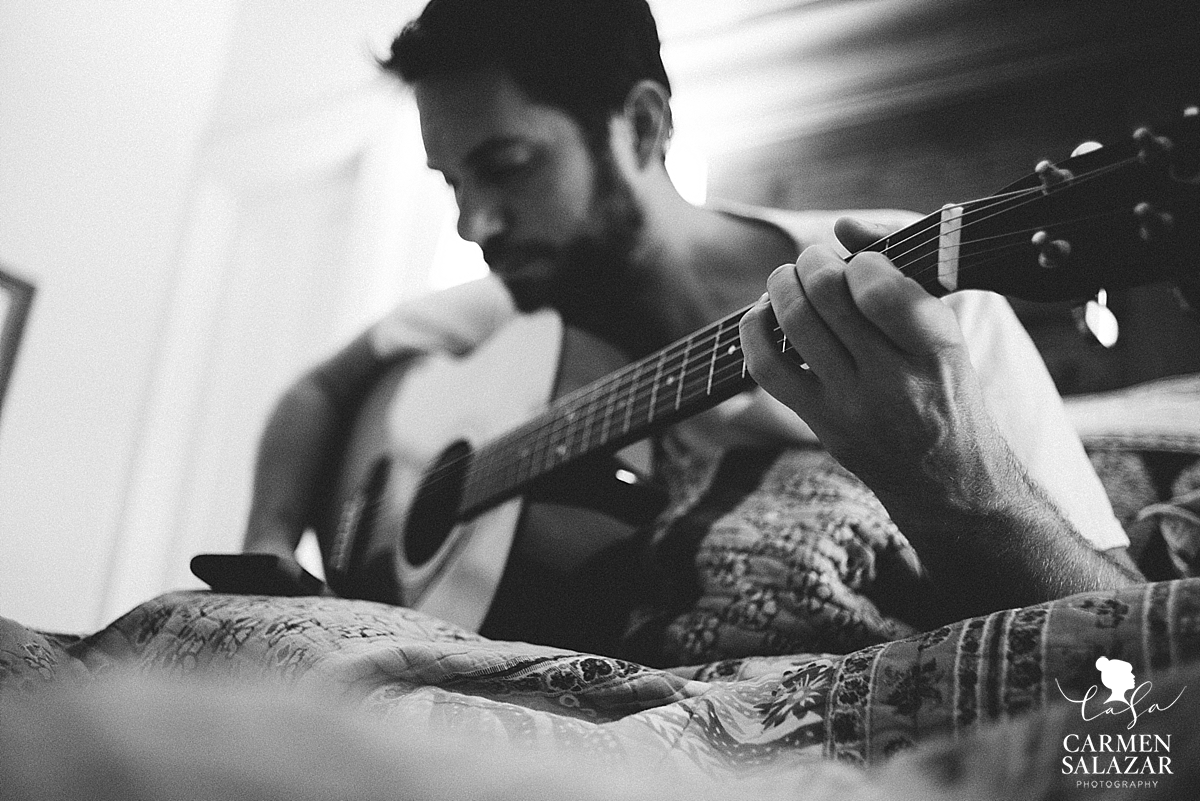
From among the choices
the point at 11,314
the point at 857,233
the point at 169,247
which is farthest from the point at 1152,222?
the point at 169,247

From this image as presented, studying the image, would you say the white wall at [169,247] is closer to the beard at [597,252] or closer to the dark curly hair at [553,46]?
the dark curly hair at [553,46]

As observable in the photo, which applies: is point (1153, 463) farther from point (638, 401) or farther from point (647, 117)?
point (647, 117)

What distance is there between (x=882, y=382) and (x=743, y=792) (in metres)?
0.37

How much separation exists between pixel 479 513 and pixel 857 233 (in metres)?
0.48

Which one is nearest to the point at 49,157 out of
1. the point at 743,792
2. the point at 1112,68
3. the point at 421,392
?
the point at 421,392

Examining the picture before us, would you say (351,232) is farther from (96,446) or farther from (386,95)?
(96,446)

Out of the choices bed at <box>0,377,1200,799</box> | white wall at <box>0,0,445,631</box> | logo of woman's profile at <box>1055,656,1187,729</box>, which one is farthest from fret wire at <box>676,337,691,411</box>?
white wall at <box>0,0,445,631</box>

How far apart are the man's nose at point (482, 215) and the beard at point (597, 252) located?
0.01m

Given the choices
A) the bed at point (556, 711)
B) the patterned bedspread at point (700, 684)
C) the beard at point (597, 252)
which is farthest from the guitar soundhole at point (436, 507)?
the patterned bedspread at point (700, 684)

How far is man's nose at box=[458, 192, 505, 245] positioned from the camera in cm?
110

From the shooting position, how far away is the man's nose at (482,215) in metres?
1.10

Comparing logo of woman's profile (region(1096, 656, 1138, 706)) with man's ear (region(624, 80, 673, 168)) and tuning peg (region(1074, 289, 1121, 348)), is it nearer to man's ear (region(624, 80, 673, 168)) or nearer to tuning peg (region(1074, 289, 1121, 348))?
tuning peg (region(1074, 289, 1121, 348))

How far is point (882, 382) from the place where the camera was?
0.64 metres

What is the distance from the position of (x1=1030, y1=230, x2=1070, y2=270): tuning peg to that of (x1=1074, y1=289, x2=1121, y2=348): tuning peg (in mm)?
28
